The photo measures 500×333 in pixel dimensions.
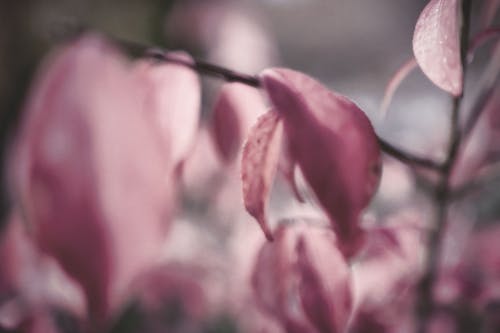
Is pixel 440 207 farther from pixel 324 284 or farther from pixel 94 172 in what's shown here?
pixel 94 172

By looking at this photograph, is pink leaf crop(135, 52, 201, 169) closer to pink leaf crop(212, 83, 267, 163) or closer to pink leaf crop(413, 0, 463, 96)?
pink leaf crop(212, 83, 267, 163)

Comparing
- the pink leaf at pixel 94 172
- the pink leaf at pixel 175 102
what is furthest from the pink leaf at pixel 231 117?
the pink leaf at pixel 94 172

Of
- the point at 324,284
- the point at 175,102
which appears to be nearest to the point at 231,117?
the point at 175,102

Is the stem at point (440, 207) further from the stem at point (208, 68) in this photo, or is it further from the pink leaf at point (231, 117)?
the pink leaf at point (231, 117)

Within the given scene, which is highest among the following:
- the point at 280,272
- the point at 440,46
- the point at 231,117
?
the point at 440,46

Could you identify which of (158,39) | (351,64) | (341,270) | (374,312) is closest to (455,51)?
(341,270)

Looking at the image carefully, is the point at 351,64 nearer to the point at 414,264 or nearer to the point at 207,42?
the point at 207,42

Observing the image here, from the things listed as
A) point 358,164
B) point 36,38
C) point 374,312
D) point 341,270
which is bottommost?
point 36,38
